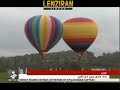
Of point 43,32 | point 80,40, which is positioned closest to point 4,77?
point 43,32

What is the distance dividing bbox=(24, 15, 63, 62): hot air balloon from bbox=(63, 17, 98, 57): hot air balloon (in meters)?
0.19

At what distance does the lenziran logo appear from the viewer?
1264cm

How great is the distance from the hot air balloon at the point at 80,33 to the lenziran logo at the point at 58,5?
15.0 inches

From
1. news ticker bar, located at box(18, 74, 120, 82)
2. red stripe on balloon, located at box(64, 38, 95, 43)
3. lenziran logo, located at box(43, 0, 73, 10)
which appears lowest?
news ticker bar, located at box(18, 74, 120, 82)

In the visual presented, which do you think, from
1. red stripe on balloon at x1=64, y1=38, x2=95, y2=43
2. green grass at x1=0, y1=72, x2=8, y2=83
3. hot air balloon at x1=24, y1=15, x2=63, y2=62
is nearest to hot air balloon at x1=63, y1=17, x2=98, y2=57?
red stripe on balloon at x1=64, y1=38, x2=95, y2=43

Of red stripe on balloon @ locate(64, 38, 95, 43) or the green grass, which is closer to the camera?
the green grass

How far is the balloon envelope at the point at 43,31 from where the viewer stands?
13016 millimetres

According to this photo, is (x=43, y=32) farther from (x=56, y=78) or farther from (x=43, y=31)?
(x=56, y=78)

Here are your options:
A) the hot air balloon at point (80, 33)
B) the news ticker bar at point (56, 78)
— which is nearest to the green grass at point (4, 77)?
the news ticker bar at point (56, 78)

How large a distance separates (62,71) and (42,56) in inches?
22.4

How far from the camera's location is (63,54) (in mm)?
12898

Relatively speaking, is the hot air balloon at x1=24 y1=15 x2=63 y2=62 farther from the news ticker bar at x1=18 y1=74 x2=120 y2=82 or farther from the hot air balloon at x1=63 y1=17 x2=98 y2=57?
the news ticker bar at x1=18 y1=74 x2=120 y2=82

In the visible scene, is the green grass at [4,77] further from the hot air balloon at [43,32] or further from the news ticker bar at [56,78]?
the hot air balloon at [43,32]

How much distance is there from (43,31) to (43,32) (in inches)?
1.0
